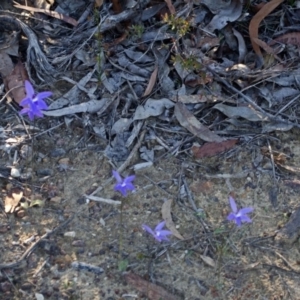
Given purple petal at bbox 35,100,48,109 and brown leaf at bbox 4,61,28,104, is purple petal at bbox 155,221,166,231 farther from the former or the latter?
brown leaf at bbox 4,61,28,104

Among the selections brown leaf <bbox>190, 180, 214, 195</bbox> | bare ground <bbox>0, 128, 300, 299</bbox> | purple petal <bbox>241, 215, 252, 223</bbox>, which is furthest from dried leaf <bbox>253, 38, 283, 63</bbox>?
purple petal <bbox>241, 215, 252, 223</bbox>

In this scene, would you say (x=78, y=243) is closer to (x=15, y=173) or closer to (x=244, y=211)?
(x=15, y=173)

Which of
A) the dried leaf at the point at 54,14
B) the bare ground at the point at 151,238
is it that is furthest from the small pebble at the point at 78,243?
the dried leaf at the point at 54,14

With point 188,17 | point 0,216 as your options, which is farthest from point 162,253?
point 188,17

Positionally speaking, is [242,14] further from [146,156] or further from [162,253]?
[162,253]

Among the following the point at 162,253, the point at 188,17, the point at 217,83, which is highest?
the point at 188,17

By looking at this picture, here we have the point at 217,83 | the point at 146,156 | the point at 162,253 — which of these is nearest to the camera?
the point at 162,253

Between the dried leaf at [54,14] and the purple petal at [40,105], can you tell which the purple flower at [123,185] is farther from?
the dried leaf at [54,14]

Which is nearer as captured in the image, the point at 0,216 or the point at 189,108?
the point at 0,216

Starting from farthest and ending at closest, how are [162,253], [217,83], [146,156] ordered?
[217,83]
[146,156]
[162,253]
